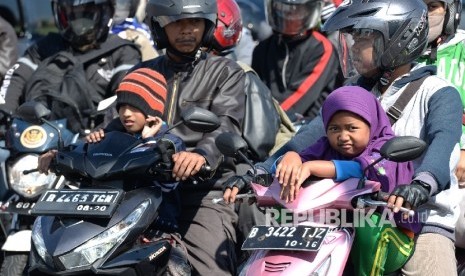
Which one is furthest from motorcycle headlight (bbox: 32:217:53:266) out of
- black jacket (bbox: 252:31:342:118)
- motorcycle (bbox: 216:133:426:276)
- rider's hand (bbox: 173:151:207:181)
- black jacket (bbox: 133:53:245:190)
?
black jacket (bbox: 252:31:342:118)

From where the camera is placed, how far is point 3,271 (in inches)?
271

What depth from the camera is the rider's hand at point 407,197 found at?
16.3 ft

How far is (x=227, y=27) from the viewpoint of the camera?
27.7 ft

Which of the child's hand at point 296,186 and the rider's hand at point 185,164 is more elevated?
the child's hand at point 296,186

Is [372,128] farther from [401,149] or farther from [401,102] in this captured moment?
[401,102]

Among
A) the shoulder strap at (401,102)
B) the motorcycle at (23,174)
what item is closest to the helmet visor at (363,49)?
the shoulder strap at (401,102)

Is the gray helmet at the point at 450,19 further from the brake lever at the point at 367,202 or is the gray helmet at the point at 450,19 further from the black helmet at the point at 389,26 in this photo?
the brake lever at the point at 367,202

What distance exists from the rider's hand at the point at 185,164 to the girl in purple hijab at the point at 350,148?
2.30 feet

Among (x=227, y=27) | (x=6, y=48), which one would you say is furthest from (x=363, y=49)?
(x=6, y=48)

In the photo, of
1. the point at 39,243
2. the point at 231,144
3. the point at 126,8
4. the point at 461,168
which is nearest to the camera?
the point at 231,144

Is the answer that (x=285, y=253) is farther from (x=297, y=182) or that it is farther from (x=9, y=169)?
(x=9, y=169)

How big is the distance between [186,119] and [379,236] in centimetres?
115

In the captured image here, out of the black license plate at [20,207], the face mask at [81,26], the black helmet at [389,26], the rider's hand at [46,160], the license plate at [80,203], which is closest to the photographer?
the license plate at [80,203]

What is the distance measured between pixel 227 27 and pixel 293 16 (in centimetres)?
126
